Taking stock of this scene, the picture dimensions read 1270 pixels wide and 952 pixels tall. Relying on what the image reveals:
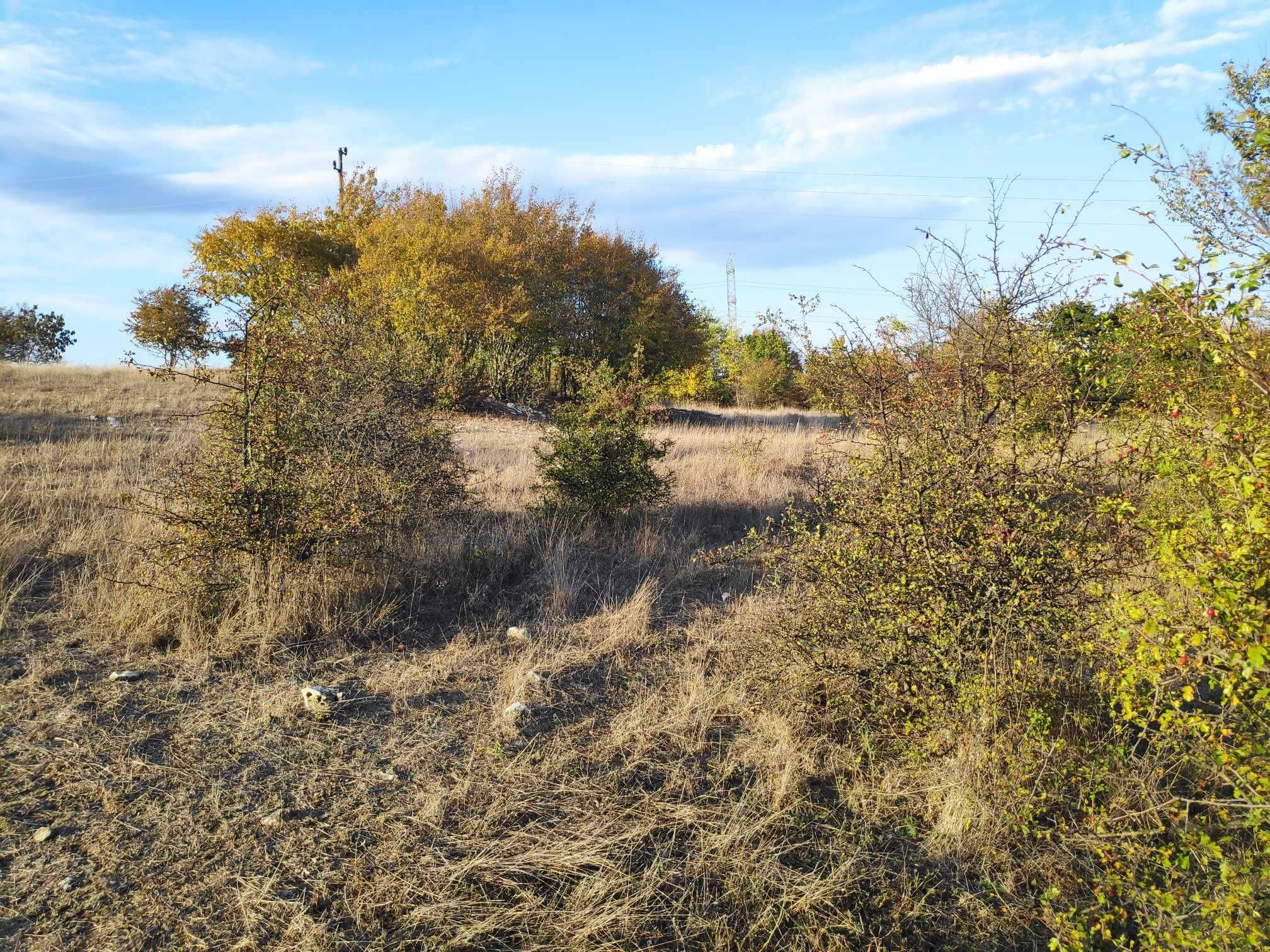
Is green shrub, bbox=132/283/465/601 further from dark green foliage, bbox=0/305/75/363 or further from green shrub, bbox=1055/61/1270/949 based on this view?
dark green foliage, bbox=0/305/75/363

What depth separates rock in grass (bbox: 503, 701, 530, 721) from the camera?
3.97 m

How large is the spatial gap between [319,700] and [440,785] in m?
1.08

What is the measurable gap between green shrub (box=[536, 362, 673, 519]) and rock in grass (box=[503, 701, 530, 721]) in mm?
3698

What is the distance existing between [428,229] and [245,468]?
20052mm

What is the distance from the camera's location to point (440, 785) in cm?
335

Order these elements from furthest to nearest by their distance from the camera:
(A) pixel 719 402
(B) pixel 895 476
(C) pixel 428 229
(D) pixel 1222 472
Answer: (A) pixel 719 402 < (C) pixel 428 229 < (B) pixel 895 476 < (D) pixel 1222 472

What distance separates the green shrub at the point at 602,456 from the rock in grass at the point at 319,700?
3.75 m

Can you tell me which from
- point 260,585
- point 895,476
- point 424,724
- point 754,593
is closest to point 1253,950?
point 895,476

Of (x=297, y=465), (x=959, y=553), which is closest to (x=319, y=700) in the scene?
(x=297, y=465)

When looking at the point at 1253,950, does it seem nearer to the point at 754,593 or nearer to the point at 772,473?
the point at 754,593

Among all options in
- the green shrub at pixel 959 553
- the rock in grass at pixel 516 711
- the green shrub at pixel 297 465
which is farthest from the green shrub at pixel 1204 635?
the green shrub at pixel 297 465

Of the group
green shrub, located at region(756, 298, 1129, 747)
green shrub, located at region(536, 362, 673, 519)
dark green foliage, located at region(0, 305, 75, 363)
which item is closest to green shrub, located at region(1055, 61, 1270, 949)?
green shrub, located at region(756, 298, 1129, 747)

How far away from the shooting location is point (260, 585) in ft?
16.5

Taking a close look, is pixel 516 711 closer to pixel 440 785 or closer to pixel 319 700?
pixel 440 785
